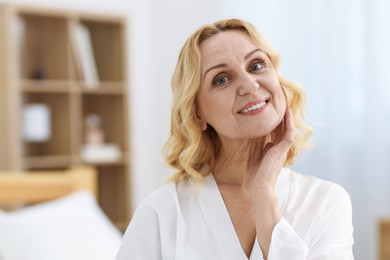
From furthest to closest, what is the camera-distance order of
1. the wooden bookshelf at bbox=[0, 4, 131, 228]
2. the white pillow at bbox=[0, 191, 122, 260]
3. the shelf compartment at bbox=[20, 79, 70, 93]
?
the shelf compartment at bbox=[20, 79, 70, 93] < the wooden bookshelf at bbox=[0, 4, 131, 228] < the white pillow at bbox=[0, 191, 122, 260]

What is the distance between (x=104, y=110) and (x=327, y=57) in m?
1.68

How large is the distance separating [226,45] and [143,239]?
1.38 ft

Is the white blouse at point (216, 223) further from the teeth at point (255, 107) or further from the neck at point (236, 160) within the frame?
the teeth at point (255, 107)

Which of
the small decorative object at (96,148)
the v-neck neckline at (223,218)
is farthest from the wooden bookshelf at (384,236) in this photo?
the small decorative object at (96,148)

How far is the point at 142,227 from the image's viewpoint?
113cm

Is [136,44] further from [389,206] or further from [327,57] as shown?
[389,206]

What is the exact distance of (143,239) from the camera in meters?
1.13

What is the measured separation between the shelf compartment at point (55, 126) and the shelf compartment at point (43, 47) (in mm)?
131

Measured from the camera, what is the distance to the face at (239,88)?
1.01m

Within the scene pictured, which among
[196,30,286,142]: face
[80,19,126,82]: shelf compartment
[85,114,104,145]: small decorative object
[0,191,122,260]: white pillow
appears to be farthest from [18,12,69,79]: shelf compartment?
[196,30,286,142]: face

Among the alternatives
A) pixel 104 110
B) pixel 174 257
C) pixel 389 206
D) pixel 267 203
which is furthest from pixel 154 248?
pixel 104 110

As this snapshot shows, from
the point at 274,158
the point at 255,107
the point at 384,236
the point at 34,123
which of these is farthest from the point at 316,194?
the point at 34,123

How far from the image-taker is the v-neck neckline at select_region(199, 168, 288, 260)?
1065 millimetres

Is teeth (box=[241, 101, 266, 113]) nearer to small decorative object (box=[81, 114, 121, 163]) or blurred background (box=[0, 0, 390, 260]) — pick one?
blurred background (box=[0, 0, 390, 260])
